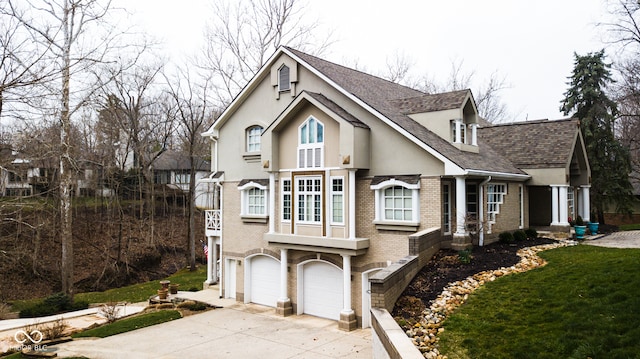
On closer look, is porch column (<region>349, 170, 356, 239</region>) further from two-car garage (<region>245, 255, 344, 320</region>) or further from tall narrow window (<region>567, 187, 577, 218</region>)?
tall narrow window (<region>567, 187, 577, 218</region>)

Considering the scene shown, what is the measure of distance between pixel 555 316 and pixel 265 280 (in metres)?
12.5

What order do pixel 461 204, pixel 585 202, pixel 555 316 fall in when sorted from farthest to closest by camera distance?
pixel 585 202, pixel 461 204, pixel 555 316

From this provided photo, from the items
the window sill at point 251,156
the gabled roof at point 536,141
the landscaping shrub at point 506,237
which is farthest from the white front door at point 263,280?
the gabled roof at point 536,141

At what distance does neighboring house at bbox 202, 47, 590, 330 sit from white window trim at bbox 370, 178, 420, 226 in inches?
1.4

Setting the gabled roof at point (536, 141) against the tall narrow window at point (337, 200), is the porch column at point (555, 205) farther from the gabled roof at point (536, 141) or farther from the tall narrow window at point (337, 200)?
the tall narrow window at point (337, 200)

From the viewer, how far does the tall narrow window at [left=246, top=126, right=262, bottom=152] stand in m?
19.0

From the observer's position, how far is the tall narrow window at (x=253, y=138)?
62.4ft

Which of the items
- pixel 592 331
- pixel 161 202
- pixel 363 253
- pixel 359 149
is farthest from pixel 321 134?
pixel 161 202

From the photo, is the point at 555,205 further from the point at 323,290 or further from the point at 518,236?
the point at 323,290

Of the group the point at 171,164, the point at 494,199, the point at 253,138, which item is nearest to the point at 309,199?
the point at 253,138

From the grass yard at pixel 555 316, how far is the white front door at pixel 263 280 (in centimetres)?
944

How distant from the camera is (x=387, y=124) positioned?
15195 millimetres

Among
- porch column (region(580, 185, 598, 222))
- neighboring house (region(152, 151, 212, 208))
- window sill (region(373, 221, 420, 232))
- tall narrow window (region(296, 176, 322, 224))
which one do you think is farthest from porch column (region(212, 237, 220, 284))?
neighboring house (region(152, 151, 212, 208))

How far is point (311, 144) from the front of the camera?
16.3m
